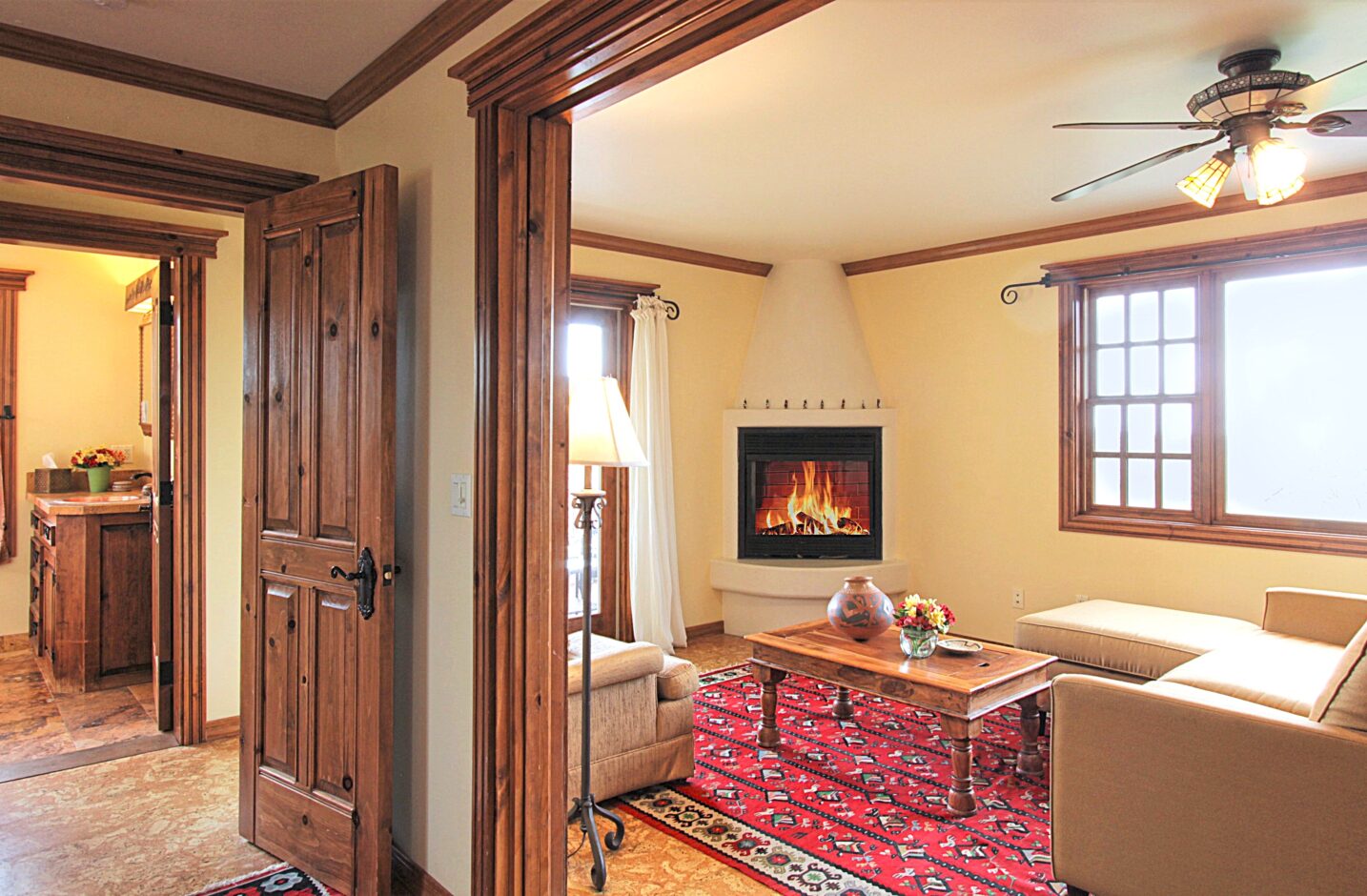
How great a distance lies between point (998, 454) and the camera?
17.5 feet

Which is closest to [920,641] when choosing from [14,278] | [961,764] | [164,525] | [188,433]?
[961,764]

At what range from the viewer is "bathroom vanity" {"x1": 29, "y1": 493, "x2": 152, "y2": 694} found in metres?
4.43

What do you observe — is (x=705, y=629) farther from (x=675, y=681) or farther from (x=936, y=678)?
(x=936, y=678)

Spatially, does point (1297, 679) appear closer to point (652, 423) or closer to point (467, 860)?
point (467, 860)

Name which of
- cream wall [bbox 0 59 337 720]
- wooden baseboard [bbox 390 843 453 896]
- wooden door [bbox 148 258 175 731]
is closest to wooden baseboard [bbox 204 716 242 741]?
cream wall [bbox 0 59 337 720]

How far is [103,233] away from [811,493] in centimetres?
414

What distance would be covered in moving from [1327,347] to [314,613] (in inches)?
180

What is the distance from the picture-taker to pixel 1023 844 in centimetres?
281

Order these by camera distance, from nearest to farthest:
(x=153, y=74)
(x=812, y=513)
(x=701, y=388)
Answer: (x=153, y=74)
(x=701, y=388)
(x=812, y=513)

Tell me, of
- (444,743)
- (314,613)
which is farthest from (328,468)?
(444,743)

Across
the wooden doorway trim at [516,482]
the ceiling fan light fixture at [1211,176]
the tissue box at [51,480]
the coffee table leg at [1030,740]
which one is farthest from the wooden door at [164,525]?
the ceiling fan light fixture at [1211,176]

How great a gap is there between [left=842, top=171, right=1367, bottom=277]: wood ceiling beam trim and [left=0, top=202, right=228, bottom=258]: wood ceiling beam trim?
12.8 ft

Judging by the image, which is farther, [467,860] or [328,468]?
[328,468]

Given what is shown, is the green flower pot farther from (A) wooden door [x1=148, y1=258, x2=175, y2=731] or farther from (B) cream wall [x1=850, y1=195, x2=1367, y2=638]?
(B) cream wall [x1=850, y1=195, x2=1367, y2=638]
